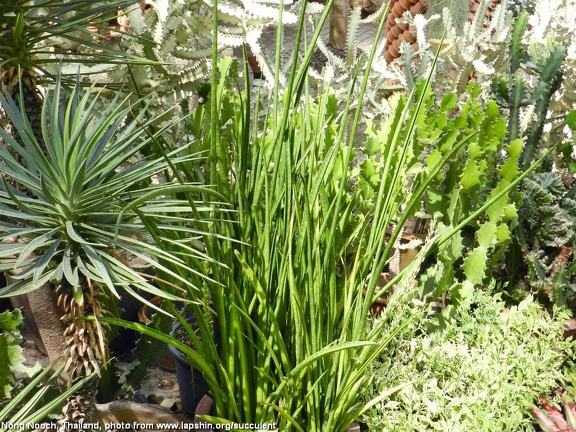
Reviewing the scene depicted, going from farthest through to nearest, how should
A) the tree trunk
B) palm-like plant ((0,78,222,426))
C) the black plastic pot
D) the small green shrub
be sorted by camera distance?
the tree trunk < the black plastic pot < the small green shrub < palm-like plant ((0,78,222,426))

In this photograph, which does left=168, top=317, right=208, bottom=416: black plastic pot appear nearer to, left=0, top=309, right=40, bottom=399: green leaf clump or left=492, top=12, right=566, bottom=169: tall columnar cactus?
left=0, top=309, right=40, bottom=399: green leaf clump

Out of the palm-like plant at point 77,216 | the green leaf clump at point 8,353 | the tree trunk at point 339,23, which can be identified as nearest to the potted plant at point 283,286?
the palm-like plant at point 77,216

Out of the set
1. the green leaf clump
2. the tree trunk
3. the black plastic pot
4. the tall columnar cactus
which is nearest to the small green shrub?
the black plastic pot

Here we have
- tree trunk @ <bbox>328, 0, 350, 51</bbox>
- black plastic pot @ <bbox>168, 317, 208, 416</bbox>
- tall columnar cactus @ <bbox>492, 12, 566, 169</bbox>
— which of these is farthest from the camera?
tree trunk @ <bbox>328, 0, 350, 51</bbox>

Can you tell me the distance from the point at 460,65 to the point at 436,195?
857mm

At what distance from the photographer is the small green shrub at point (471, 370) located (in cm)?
130

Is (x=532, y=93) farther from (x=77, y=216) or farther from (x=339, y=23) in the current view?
(x=339, y=23)

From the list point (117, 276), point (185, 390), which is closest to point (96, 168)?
point (117, 276)

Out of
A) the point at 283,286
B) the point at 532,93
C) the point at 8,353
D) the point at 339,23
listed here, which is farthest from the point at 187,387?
the point at 339,23

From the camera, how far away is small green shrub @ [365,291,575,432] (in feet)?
4.28

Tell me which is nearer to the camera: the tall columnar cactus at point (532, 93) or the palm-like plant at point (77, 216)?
the palm-like plant at point (77, 216)

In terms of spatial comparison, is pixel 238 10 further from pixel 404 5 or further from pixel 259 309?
pixel 404 5

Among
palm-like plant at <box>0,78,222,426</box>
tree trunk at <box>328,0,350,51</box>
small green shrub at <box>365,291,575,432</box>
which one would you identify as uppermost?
palm-like plant at <box>0,78,222,426</box>

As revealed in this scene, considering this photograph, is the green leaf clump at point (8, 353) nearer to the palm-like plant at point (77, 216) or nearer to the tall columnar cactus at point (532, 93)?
the palm-like plant at point (77, 216)
